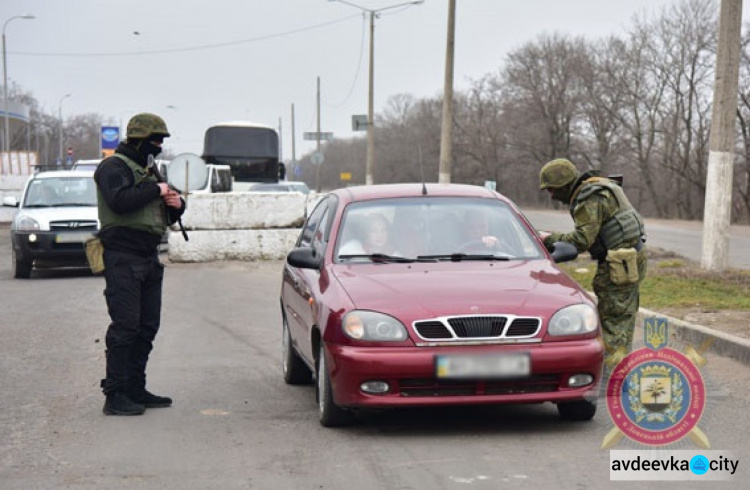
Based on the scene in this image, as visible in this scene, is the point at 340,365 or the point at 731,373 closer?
the point at 340,365

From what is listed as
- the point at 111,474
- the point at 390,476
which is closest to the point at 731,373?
the point at 390,476

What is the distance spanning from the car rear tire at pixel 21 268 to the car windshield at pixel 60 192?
1.12m

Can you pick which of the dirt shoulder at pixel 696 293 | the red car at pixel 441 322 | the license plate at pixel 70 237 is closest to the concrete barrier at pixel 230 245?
the license plate at pixel 70 237

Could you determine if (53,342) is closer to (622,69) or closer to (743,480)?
(743,480)

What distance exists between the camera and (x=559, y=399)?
21.0 feet

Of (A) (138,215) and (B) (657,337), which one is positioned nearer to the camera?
(B) (657,337)

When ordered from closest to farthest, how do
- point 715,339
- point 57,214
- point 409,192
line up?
point 409,192, point 715,339, point 57,214

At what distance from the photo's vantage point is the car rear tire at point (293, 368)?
831 cm

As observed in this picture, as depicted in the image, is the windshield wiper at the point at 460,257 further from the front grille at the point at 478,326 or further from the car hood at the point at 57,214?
the car hood at the point at 57,214

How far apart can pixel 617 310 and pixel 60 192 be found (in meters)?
14.3

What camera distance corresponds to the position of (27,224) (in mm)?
18516

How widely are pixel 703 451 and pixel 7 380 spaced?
526cm

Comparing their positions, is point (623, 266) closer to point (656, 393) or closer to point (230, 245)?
point (656, 393)

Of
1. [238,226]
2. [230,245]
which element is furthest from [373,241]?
[238,226]
